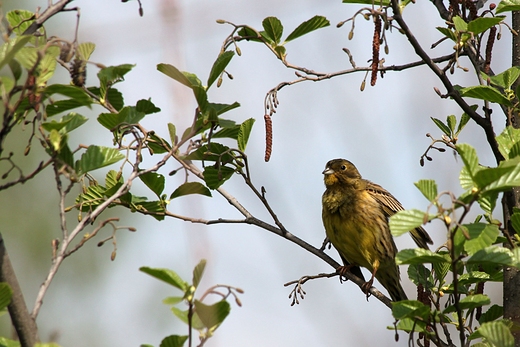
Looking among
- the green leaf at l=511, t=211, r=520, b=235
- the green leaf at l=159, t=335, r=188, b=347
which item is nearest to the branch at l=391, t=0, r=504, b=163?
the green leaf at l=511, t=211, r=520, b=235

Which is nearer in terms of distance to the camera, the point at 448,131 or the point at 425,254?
the point at 425,254

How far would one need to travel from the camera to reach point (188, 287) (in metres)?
2.15

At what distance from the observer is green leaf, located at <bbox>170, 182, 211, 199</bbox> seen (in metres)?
3.29

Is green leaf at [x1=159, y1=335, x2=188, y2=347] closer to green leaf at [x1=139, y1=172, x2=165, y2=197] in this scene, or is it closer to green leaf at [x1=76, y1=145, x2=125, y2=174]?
green leaf at [x1=76, y1=145, x2=125, y2=174]

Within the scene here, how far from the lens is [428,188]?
2295mm

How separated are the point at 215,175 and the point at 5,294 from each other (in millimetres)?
1526

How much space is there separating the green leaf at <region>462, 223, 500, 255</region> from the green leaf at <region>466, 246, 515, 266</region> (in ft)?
0.06

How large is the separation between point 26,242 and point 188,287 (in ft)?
40.7

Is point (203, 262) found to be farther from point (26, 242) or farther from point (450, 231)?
point (26, 242)

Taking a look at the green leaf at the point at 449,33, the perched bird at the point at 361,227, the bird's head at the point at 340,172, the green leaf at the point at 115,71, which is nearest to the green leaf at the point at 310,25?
the green leaf at the point at 449,33

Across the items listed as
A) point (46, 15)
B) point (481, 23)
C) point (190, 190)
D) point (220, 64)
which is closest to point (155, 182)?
point (190, 190)

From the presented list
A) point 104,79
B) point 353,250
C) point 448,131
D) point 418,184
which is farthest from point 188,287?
point 353,250

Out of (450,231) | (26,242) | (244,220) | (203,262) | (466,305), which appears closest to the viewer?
(203,262)

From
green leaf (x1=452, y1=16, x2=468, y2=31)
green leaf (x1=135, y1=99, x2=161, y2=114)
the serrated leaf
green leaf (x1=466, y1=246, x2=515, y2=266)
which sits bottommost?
green leaf (x1=466, y1=246, x2=515, y2=266)
